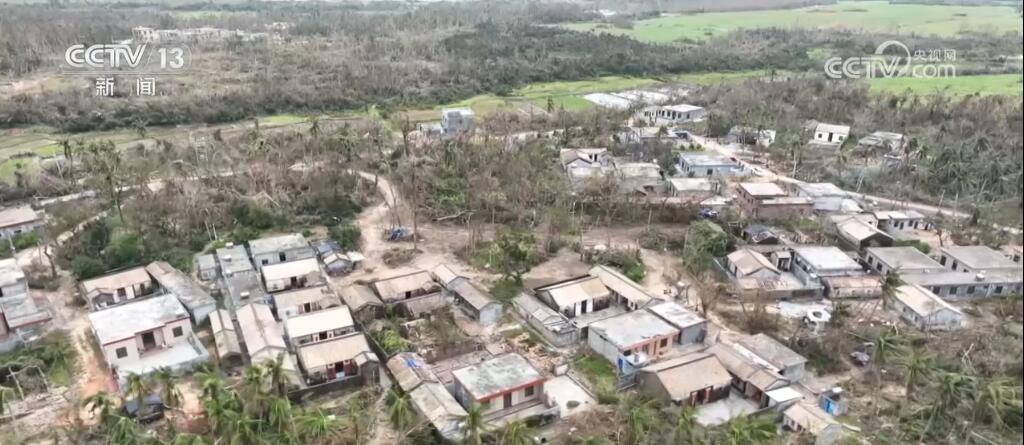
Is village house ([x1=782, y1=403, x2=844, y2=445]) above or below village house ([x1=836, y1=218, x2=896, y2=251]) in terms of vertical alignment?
below

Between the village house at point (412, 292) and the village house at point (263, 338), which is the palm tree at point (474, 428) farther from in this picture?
the village house at point (412, 292)

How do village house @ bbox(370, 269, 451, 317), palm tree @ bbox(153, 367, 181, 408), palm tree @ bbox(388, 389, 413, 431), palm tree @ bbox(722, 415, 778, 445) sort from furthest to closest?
village house @ bbox(370, 269, 451, 317), palm tree @ bbox(153, 367, 181, 408), palm tree @ bbox(388, 389, 413, 431), palm tree @ bbox(722, 415, 778, 445)

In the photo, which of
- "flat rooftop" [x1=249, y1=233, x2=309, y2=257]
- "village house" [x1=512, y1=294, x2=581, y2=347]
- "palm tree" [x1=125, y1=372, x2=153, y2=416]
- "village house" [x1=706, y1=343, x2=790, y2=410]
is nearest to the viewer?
"palm tree" [x1=125, y1=372, x2=153, y2=416]

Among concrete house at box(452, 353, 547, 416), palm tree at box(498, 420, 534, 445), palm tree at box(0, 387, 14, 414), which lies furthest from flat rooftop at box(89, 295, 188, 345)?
palm tree at box(498, 420, 534, 445)

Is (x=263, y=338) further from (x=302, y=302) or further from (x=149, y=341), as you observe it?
(x=149, y=341)

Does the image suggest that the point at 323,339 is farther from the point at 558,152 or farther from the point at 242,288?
the point at 558,152

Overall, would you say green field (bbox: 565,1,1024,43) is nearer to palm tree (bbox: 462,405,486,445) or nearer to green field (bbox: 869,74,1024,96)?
green field (bbox: 869,74,1024,96)

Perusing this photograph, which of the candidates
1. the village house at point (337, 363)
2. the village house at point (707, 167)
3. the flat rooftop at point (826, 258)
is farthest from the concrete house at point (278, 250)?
the village house at point (707, 167)
